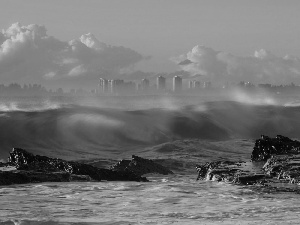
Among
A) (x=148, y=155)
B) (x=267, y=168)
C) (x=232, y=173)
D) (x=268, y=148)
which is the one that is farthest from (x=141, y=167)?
(x=148, y=155)

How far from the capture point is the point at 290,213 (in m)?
10.8

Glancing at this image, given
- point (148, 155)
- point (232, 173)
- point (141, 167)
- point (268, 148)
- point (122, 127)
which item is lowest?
point (148, 155)

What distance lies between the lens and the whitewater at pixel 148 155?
1102 centimetres

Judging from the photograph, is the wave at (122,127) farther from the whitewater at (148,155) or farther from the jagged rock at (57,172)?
the jagged rock at (57,172)

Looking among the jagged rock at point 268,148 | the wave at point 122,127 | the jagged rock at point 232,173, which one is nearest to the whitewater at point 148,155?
the wave at point 122,127

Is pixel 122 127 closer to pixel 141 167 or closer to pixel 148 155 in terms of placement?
pixel 148 155

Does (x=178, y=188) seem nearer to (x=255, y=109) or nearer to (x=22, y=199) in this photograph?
(x=22, y=199)

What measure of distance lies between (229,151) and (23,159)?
1438 cm

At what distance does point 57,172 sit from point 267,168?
5339 millimetres

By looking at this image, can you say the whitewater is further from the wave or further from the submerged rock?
the submerged rock

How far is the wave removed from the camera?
126 feet

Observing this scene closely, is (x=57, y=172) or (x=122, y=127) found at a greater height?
(x=122, y=127)

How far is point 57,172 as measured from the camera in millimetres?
16016

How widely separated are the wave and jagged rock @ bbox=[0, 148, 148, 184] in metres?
14.4
